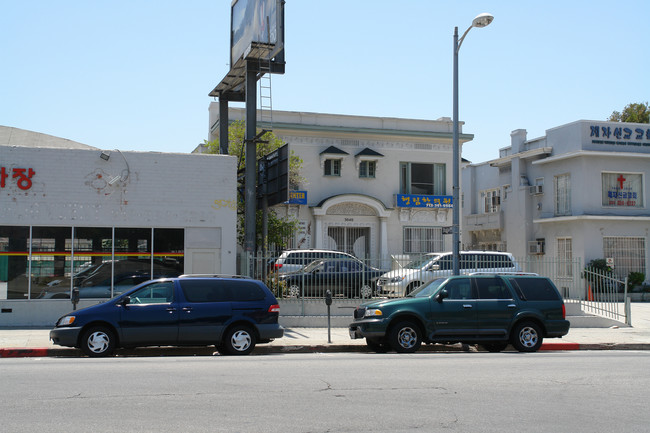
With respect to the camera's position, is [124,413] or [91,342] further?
[91,342]

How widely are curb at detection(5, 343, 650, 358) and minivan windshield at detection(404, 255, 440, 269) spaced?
15.6 ft

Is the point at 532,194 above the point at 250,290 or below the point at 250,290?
above

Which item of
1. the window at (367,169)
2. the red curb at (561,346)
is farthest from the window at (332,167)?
the red curb at (561,346)

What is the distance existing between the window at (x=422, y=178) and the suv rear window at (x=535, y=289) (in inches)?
714

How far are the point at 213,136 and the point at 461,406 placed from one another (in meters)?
25.5

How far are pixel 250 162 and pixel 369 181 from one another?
12928 millimetres

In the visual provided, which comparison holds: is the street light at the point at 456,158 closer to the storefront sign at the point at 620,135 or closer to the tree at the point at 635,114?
the storefront sign at the point at 620,135

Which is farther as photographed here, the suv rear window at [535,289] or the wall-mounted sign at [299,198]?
the wall-mounted sign at [299,198]

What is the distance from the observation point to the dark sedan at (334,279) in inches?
777

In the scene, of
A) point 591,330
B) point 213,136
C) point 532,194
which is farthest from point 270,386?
point 532,194

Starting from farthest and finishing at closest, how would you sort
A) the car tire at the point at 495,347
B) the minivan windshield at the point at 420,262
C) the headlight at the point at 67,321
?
the minivan windshield at the point at 420,262
the car tire at the point at 495,347
the headlight at the point at 67,321

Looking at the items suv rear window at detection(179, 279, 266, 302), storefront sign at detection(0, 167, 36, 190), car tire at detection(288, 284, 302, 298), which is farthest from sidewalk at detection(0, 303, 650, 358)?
storefront sign at detection(0, 167, 36, 190)

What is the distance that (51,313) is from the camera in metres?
18.2

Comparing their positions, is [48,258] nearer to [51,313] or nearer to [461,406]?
[51,313]
